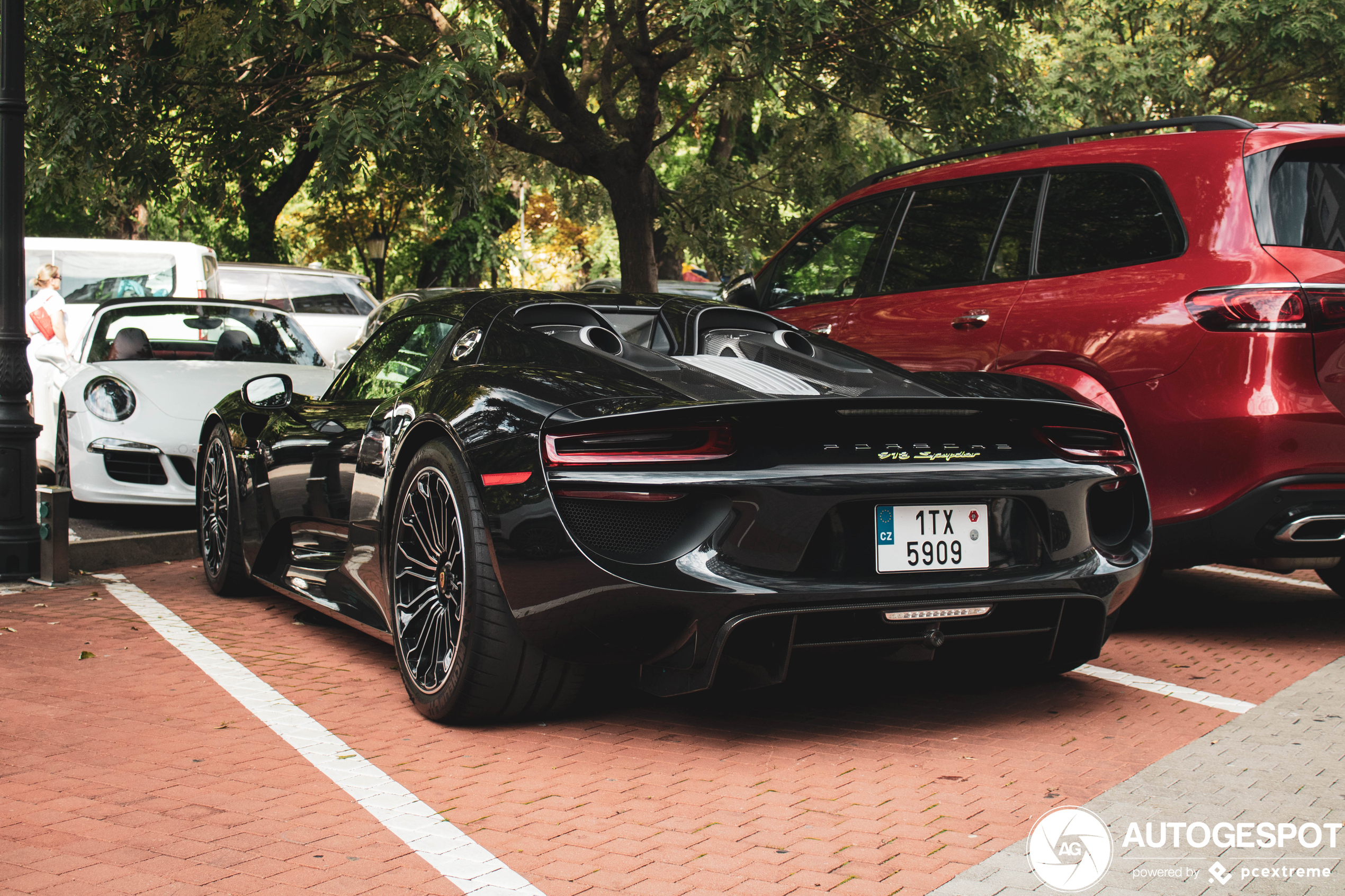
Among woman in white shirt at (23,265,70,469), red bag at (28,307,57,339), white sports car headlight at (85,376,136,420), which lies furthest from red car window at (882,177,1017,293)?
red bag at (28,307,57,339)

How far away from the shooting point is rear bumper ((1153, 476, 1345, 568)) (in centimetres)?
466

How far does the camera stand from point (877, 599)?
3482 mm

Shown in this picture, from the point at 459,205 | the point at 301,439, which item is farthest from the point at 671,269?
the point at 301,439

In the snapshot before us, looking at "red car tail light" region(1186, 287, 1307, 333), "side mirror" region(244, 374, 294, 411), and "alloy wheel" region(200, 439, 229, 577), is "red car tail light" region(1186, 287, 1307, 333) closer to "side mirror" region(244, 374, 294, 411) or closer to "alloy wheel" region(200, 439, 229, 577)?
"side mirror" region(244, 374, 294, 411)

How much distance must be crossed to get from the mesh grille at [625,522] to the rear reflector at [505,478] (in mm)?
137

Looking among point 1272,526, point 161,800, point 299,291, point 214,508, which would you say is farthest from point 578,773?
point 299,291

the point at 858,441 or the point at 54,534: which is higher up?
the point at 858,441

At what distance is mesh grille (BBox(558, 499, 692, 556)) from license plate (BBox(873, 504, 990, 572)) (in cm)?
57

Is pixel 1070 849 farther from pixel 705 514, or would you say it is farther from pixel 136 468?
pixel 136 468

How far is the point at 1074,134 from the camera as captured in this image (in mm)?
5832

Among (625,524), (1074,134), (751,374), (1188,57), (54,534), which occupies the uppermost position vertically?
(1188,57)

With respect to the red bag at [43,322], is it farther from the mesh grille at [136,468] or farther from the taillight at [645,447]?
the taillight at [645,447]

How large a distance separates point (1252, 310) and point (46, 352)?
30.1 ft


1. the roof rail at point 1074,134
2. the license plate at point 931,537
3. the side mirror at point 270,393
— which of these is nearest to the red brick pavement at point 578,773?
the license plate at point 931,537
